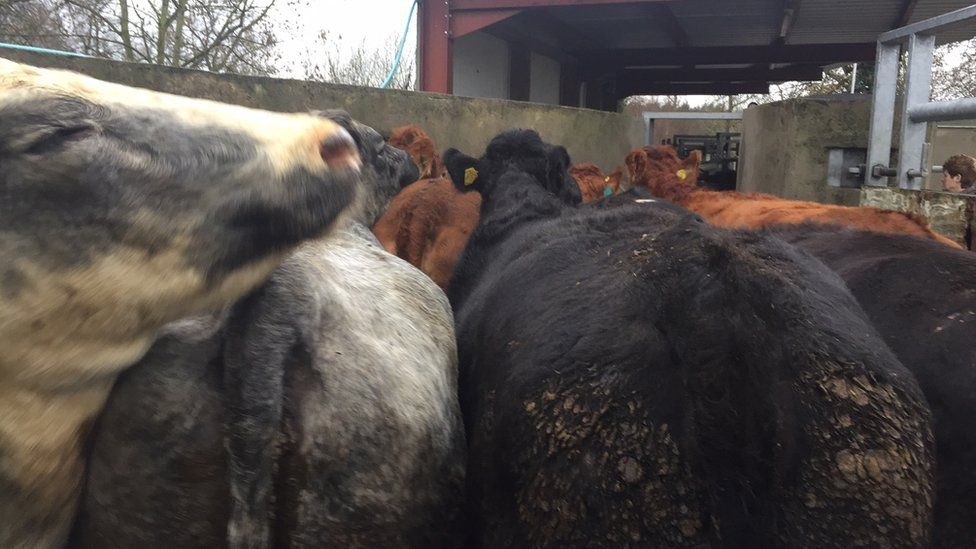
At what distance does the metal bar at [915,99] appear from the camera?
5.09m

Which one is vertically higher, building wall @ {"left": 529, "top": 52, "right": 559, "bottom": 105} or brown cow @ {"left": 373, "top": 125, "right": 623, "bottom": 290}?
building wall @ {"left": 529, "top": 52, "right": 559, "bottom": 105}

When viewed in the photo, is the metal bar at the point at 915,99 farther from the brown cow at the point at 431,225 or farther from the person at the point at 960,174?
the brown cow at the point at 431,225

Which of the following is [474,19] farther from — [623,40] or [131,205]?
[131,205]

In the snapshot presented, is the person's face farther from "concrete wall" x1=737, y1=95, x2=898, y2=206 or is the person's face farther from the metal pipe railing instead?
the metal pipe railing

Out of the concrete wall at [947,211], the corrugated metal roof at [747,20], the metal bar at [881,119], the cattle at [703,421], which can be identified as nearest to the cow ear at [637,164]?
the metal bar at [881,119]

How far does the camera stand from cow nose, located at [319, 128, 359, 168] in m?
1.46

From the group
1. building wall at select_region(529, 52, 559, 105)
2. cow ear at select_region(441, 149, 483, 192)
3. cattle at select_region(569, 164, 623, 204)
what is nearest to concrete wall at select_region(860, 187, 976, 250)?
cattle at select_region(569, 164, 623, 204)

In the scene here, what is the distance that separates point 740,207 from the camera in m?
5.16

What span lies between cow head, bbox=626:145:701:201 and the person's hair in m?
2.71

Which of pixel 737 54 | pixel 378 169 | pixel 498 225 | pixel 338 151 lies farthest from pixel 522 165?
pixel 737 54

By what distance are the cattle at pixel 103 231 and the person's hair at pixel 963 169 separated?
7.53 m

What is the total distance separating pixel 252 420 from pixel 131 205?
1.45 ft

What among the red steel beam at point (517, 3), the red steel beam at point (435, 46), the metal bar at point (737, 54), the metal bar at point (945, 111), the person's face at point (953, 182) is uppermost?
the metal bar at point (737, 54)

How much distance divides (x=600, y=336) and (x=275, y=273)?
2.32 ft
